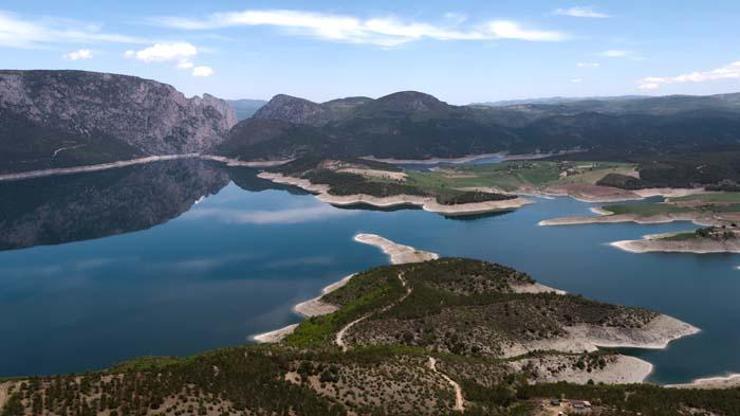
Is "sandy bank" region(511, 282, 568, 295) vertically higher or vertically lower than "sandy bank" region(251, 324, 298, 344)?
higher

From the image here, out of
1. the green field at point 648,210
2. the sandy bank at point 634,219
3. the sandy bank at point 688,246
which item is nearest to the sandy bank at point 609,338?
the sandy bank at point 688,246

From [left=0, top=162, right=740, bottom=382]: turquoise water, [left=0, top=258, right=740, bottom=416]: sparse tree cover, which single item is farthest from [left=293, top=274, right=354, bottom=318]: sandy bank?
[left=0, top=258, right=740, bottom=416]: sparse tree cover

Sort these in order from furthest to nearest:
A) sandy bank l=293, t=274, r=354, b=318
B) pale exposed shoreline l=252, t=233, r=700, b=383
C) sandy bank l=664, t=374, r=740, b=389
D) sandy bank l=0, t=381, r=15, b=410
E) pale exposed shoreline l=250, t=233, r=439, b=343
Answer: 1. sandy bank l=293, t=274, r=354, b=318
2. pale exposed shoreline l=250, t=233, r=439, b=343
3. pale exposed shoreline l=252, t=233, r=700, b=383
4. sandy bank l=664, t=374, r=740, b=389
5. sandy bank l=0, t=381, r=15, b=410

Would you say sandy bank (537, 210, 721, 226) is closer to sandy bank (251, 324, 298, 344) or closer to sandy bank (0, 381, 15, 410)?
sandy bank (251, 324, 298, 344)

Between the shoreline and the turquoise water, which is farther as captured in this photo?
the shoreline

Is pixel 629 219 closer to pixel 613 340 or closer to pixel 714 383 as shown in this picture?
pixel 613 340

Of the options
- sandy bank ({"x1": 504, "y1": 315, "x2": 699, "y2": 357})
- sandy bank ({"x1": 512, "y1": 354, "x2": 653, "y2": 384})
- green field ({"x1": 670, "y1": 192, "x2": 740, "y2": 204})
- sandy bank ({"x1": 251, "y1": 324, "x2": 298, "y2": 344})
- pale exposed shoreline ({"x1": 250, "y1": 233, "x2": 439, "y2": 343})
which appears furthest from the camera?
green field ({"x1": 670, "y1": 192, "x2": 740, "y2": 204})

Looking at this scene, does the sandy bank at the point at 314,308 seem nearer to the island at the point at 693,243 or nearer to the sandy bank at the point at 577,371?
the sandy bank at the point at 577,371
